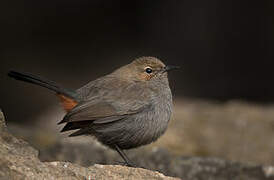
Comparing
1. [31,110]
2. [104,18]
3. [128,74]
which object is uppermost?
[128,74]

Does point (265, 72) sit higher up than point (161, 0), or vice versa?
point (161, 0)

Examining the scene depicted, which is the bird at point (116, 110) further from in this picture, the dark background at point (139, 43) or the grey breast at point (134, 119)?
the dark background at point (139, 43)

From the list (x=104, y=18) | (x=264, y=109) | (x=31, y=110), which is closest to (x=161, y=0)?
(x=104, y=18)

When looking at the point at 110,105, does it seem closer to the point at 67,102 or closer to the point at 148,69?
the point at 67,102

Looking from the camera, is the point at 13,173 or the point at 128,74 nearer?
the point at 13,173

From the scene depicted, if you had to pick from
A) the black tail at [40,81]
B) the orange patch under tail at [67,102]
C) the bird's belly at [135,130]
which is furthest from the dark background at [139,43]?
the bird's belly at [135,130]

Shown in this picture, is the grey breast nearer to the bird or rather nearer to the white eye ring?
the bird

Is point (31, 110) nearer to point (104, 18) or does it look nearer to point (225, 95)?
point (104, 18)
